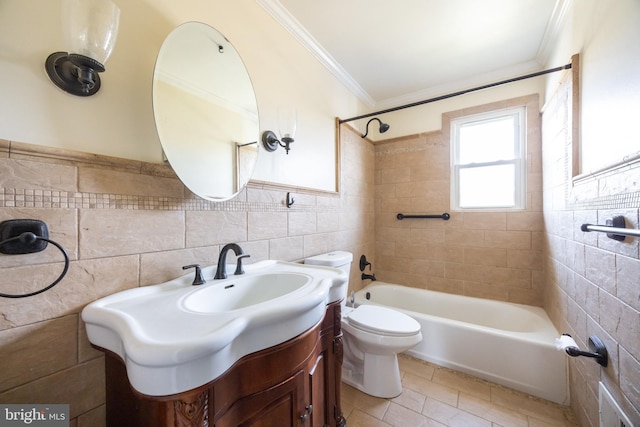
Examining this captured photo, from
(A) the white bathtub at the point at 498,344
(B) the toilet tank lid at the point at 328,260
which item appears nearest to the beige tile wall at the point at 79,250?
(B) the toilet tank lid at the point at 328,260

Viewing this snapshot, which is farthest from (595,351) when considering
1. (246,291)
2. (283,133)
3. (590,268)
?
(283,133)

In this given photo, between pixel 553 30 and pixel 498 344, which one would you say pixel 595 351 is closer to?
pixel 498 344

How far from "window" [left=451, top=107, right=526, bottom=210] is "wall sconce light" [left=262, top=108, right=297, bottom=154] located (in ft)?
5.80

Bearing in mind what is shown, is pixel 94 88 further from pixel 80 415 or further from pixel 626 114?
pixel 626 114

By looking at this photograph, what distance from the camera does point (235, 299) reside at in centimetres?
101

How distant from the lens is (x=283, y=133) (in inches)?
59.6

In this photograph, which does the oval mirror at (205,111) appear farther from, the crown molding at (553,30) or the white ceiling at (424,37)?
the crown molding at (553,30)

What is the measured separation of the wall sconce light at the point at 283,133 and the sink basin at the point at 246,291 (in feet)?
2.57

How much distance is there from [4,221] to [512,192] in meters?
3.07

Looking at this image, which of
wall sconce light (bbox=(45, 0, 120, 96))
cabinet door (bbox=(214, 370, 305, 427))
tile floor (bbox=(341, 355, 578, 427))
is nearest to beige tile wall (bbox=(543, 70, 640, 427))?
tile floor (bbox=(341, 355, 578, 427))

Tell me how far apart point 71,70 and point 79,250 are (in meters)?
0.58

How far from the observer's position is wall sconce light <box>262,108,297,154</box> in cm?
142

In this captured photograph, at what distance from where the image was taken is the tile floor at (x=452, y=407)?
1326 mm

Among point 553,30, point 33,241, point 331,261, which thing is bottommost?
point 331,261
